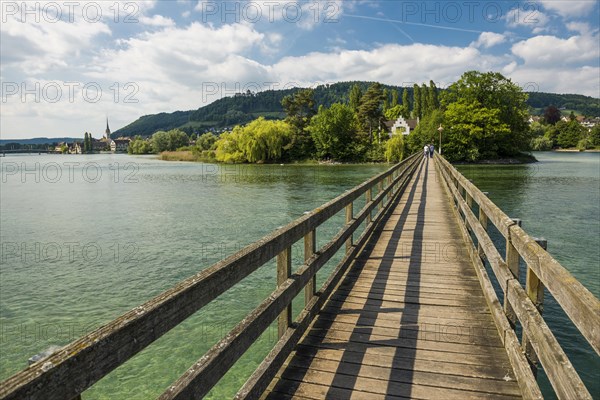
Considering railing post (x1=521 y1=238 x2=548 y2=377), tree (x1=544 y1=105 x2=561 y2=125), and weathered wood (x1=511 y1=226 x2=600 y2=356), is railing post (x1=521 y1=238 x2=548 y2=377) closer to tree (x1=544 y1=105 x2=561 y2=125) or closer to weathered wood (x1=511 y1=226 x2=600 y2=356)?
weathered wood (x1=511 y1=226 x2=600 y2=356)

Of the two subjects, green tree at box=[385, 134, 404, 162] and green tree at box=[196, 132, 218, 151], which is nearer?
green tree at box=[385, 134, 404, 162]

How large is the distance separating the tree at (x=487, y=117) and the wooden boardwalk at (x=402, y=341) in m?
61.4

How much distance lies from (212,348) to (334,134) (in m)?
70.2

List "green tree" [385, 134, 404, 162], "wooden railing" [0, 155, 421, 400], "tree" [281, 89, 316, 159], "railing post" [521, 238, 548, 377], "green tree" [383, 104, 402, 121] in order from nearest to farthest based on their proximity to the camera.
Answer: "wooden railing" [0, 155, 421, 400]
"railing post" [521, 238, 548, 377]
"green tree" [385, 134, 404, 162]
"tree" [281, 89, 316, 159]
"green tree" [383, 104, 402, 121]

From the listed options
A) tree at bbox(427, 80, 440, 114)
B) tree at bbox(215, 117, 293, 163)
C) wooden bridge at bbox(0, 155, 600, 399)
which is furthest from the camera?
tree at bbox(427, 80, 440, 114)

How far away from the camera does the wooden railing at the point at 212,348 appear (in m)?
1.32

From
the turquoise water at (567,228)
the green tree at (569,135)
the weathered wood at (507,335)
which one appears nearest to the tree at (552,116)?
the green tree at (569,135)

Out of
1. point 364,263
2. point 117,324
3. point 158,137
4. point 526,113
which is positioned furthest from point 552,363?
point 158,137

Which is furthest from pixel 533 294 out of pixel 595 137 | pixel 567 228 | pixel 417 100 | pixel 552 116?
pixel 552 116

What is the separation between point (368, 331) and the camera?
4.09 m

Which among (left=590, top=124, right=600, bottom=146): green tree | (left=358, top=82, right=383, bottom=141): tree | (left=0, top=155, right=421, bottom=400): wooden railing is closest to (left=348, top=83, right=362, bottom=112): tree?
(left=358, top=82, right=383, bottom=141): tree

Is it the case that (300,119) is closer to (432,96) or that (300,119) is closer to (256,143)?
(256,143)

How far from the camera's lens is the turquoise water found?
6645 mm

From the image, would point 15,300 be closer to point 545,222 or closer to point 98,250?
point 98,250
